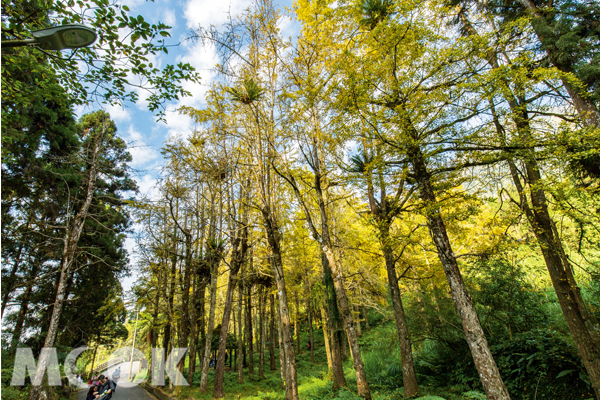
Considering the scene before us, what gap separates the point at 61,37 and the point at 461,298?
739cm

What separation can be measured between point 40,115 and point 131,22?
12.0 meters

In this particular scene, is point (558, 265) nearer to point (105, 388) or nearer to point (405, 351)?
point (405, 351)

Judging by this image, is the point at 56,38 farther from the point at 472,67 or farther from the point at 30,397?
the point at 30,397

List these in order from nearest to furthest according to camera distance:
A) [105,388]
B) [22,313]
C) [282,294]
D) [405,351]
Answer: [282,294] < [405,351] < [105,388] < [22,313]

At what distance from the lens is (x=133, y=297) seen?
1395cm

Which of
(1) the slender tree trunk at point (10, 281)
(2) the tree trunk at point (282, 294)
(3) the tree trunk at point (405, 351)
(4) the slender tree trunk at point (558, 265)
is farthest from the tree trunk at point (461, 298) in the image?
(1) the slender tree trunk at point (10, 281)

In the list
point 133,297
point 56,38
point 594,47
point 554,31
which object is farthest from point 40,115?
point 594,47

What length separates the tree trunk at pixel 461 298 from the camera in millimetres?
5031

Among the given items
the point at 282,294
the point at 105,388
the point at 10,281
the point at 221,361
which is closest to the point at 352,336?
the point at 282,294

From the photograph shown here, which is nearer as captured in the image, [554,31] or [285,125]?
[554,31]

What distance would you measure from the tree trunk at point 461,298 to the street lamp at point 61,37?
5.88 metres

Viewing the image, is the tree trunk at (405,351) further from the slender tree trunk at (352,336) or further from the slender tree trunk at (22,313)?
the slender tree trunk at (22,313)

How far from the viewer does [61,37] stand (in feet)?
8.57

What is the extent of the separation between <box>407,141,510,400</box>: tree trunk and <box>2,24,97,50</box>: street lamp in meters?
5.88
